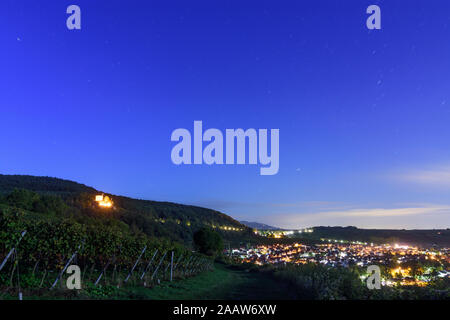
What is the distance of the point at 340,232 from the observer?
12506cm

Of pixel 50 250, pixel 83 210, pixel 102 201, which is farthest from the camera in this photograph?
pixel 102 201

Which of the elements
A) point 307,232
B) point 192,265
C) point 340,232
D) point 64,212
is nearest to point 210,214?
point 307,232

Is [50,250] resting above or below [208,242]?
above

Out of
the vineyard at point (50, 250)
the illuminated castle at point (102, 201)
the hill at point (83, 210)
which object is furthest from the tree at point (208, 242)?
the illuminated castle at point (102, 201)

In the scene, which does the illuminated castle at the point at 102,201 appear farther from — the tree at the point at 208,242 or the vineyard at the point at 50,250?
the vineyard at the point at 50,250

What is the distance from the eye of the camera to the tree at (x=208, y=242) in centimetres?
5625

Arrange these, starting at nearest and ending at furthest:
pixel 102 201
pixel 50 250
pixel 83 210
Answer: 1. pixel 50 250
2. pixel 83 210
3. pixel 102 201

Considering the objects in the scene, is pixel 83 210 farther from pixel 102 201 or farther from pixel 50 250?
pixel 50 250

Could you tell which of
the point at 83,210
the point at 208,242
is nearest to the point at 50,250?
the point at 208,242

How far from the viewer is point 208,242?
56250mm

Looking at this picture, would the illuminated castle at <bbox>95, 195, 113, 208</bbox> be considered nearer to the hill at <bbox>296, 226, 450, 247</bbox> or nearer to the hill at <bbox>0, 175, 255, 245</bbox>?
the hill at <bbox>0, 175, 255, 245</bbox>

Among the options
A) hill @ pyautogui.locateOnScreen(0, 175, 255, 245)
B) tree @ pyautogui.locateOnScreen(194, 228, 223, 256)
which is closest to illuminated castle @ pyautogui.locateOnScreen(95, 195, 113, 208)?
hill @ pyautogui.locateOnScreen(0, 175, 255, 245)

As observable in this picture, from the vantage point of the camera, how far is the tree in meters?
56.2

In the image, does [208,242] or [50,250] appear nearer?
[50,250]
